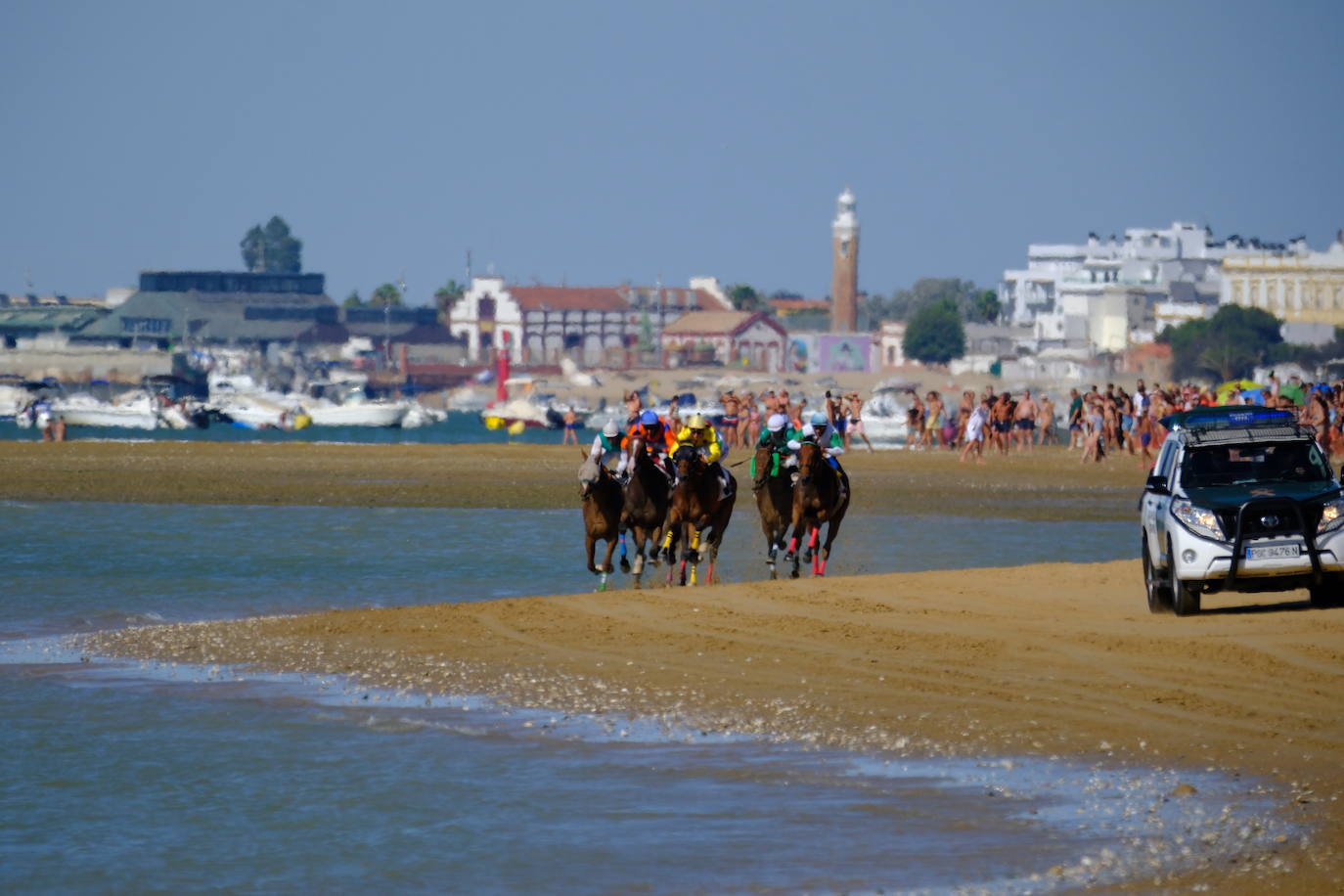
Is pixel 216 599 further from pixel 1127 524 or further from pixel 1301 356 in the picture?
pixel 1301 356

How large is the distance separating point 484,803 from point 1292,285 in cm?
17529

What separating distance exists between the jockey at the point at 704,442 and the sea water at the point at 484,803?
644 cm

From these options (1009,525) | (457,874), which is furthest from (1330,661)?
(1009,525)

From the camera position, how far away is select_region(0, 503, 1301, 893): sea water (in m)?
10.5

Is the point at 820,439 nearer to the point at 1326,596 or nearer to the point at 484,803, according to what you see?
the point at 1326,596

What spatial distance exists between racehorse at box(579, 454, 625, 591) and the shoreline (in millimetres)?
1140

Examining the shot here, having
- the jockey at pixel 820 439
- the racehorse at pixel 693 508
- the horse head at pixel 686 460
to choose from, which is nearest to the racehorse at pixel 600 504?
the racehorse at pixel 693 508

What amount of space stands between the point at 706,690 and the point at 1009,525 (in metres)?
19.6

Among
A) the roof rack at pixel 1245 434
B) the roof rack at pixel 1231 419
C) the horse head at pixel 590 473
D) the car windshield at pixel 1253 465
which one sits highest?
the roof rack at pixel 1231 419

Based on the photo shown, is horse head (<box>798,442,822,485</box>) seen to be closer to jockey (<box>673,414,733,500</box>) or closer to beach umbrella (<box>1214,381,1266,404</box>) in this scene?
jockey (<box>673,414,733,500</box>)

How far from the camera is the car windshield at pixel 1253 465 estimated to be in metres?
17.5

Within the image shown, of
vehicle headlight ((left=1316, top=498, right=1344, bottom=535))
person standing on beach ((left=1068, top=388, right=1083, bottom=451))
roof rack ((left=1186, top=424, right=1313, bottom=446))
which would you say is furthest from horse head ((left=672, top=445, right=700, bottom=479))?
person standing on beach ((left=1068, top=388, right=1083, bottom=451))

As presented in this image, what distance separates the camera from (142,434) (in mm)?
93562

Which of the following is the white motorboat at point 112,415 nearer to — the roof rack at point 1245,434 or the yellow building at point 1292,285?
the roof rack at point 1245,434
